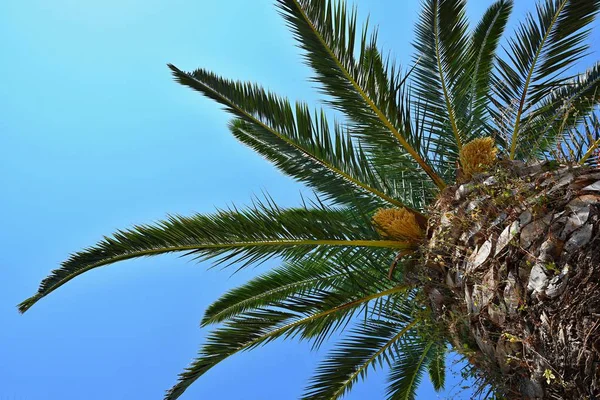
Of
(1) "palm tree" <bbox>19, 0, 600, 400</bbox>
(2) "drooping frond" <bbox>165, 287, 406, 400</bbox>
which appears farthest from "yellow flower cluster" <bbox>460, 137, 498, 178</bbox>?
(2) "drooping frond" <bbox>165, 287, 406, 400</bbox>

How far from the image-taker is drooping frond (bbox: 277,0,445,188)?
18.0ft

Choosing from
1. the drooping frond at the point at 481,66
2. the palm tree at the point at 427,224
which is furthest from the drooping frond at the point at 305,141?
the drooping frond at the point at 481,66

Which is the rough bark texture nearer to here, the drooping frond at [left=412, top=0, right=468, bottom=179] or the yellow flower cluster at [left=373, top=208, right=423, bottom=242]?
the yellow flower cluster at [left=373, top=208, right=423, bottom=242]

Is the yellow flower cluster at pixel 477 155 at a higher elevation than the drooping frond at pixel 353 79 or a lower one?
lower

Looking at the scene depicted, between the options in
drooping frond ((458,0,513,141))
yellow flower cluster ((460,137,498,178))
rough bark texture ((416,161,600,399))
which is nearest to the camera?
rough bark texture ((416,161,600,399))

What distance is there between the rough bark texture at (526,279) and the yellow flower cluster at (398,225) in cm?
56

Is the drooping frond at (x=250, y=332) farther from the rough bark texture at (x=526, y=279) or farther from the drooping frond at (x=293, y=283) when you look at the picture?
the rough bark texture at (x=526, y=279)

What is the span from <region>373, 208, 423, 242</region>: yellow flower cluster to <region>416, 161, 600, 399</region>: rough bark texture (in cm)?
56

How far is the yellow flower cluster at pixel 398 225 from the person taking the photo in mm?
4715

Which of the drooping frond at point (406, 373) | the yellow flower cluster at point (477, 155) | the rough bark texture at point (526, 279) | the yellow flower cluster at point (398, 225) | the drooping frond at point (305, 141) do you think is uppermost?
the drooping frond at point (305, 141)

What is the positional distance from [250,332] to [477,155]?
2960 mm

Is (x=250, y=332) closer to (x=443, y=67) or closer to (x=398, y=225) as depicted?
(x=398, y=225)

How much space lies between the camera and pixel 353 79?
5.68 metres

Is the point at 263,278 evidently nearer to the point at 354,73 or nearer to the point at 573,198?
the point at 354,73
